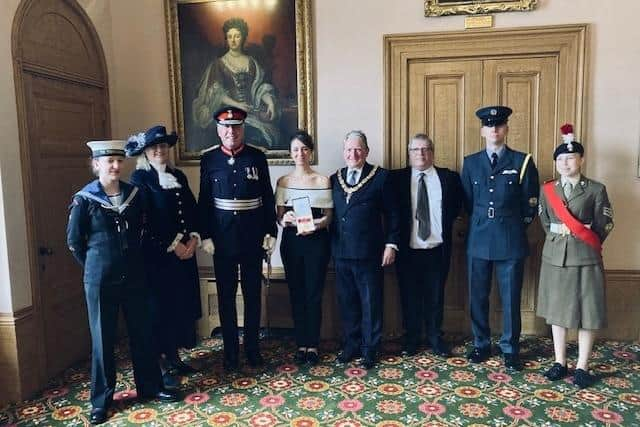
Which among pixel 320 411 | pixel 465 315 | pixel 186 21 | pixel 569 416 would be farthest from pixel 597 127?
pixel 186 21

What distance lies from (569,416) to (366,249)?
Result: 4.38ft

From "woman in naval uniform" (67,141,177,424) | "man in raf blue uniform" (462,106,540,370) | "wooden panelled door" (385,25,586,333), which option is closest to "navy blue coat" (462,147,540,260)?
"man in raf blue uniform" (462,106,540,370)

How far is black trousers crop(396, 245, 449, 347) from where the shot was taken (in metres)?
3.47

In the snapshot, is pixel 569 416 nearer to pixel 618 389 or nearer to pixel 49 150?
pixel 618 389

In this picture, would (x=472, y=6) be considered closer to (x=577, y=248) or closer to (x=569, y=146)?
(x=569, y=146)

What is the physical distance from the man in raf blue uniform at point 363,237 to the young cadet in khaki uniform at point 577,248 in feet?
2.96

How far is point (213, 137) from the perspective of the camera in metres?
4.05

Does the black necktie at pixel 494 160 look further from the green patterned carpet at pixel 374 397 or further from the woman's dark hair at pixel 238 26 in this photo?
the woman's dark hair at pixel 238 26

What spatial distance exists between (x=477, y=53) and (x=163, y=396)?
112 inches

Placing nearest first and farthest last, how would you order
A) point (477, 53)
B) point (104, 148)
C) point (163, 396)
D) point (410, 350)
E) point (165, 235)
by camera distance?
point (104, 148)
point (163, 396)
point (165, 235)
point (410, 350)
point (477, 53)

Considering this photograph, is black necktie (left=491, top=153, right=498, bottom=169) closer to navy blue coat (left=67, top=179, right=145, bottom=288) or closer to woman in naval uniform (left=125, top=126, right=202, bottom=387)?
woman in naval uniform (left=125, top=126, right=202, bottom=387)

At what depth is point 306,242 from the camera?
3342 mm

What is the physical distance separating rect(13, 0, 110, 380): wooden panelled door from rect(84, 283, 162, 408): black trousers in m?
0.63

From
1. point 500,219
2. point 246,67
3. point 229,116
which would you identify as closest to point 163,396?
point 229,116
